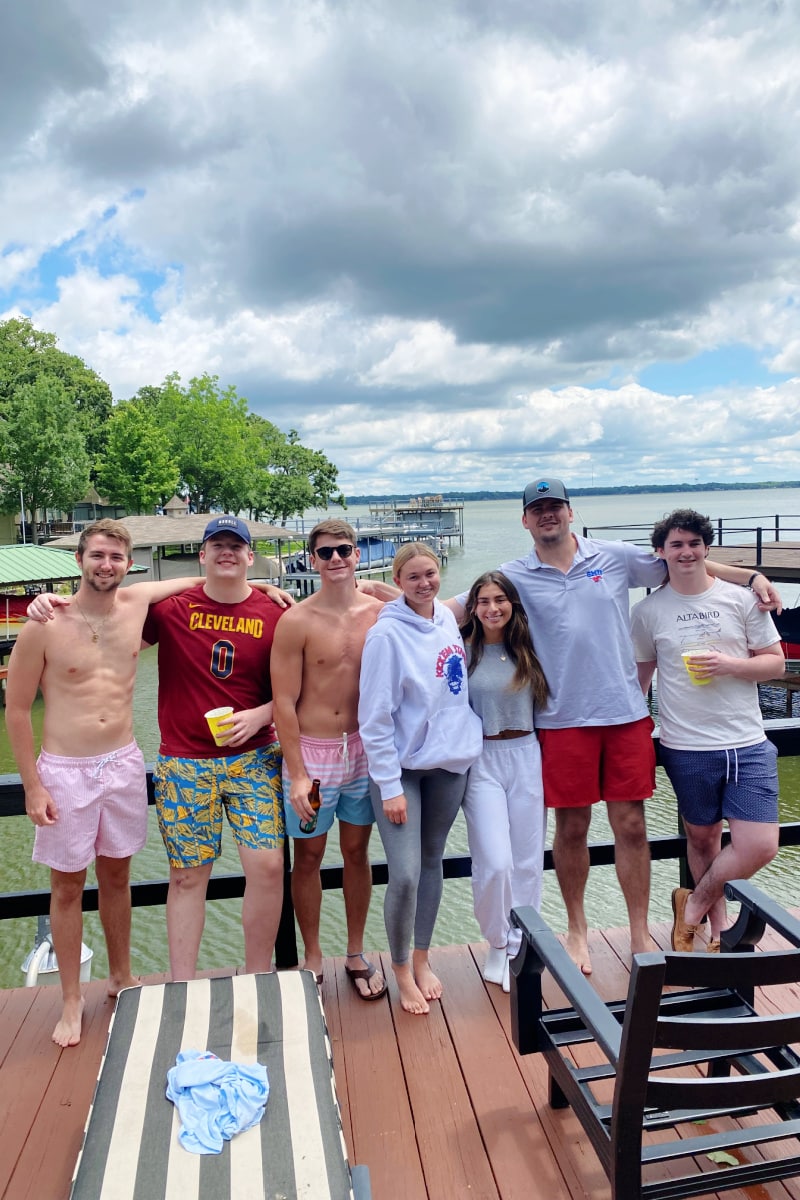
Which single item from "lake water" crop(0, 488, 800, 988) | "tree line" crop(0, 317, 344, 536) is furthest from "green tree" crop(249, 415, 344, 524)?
"lake water" crop(0, 488, 800, 988)

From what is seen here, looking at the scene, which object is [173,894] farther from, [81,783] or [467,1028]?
[467,1028]

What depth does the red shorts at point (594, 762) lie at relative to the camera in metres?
3.40

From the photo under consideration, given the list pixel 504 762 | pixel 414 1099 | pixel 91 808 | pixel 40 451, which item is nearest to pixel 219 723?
pixel 91 808

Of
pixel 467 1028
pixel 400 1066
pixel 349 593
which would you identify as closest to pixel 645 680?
pixel 349 593

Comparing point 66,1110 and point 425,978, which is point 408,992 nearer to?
point 425,978

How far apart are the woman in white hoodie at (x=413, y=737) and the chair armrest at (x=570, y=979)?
→ 0.71 metres

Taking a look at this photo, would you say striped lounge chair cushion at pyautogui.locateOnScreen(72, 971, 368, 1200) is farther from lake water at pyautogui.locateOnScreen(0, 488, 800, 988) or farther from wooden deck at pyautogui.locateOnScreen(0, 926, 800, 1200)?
lake water at pyautogui.locateOnScreen(0, 488, 800, 988)

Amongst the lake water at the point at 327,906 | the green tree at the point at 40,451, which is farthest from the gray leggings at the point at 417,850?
the green tree at the point at 40,451

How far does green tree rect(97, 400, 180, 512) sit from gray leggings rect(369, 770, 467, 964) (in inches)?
1721

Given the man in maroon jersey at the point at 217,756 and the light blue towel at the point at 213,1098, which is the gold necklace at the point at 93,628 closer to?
the man in maroon jersey at the point at 217,756

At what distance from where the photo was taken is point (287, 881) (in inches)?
136

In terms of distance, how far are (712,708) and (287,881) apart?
1.95 metres

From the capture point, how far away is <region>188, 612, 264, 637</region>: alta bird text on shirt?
329cm

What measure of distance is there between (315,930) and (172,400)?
171 ft
